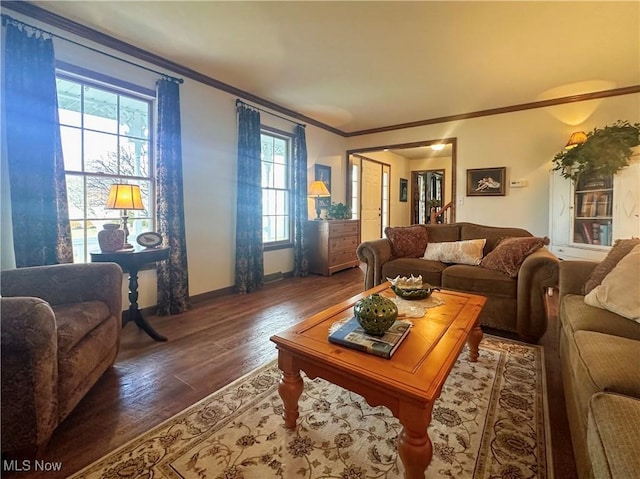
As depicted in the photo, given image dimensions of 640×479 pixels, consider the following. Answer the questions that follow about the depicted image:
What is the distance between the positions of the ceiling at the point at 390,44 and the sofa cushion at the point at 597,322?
219 cm

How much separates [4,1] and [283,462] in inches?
137

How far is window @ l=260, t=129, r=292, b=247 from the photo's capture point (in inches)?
174

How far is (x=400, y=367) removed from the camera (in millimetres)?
1138

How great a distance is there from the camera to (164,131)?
9.96 feet

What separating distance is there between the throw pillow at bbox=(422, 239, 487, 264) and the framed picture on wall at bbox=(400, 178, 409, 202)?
5.21m

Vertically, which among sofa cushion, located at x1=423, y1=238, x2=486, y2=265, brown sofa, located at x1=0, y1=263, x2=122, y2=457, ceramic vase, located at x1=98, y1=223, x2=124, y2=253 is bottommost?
brown sofa, located at x1=0, y1=263, x2=122, y2=457

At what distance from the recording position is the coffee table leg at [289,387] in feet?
4.55

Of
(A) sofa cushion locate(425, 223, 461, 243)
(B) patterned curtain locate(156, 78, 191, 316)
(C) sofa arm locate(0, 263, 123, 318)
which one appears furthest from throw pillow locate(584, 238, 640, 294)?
(B) patterned curtain locate(156, 78, 191, 316)

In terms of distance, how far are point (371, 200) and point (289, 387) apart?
6.02 metres

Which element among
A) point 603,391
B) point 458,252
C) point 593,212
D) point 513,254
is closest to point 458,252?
point 458,252

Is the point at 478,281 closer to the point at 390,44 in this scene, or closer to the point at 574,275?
the point at 574,275

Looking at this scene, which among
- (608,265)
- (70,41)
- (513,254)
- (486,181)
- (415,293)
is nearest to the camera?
(608,265)

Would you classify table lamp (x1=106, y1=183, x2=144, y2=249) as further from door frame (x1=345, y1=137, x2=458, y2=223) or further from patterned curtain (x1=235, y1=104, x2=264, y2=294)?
door frame (x1=345, y1=137, x2=458, y2=223)

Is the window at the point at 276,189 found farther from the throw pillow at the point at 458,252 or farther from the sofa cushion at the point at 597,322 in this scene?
the sofa cushion at the point at 597,322
